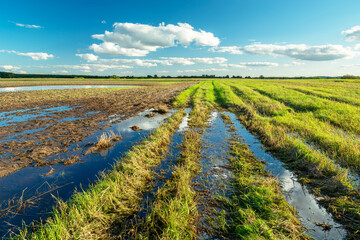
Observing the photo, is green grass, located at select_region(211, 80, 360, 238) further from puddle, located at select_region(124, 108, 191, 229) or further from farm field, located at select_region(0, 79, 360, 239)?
puddle, located at select_region(124, 108, 191, 229)

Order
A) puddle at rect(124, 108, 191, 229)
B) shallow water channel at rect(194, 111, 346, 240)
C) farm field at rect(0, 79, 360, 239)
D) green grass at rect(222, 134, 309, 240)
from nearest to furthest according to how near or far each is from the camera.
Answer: green grass at rect(222, 134, 309, 240) → farm field at rect(0, 79, 360, 239) → shallow water channel at rect(194, 111, 346, 240) → puddle at rect(124, 108, 191, 229)

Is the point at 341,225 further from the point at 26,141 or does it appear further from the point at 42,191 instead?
the point at 26,141

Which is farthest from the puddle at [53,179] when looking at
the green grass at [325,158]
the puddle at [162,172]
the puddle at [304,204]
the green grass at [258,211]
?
the green grass at [325,158]

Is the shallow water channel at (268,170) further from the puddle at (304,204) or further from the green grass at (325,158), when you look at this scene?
the green grass at (325,158)

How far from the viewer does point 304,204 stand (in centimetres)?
449

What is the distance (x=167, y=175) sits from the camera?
5.78 m

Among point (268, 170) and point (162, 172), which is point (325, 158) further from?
point (162, 172)

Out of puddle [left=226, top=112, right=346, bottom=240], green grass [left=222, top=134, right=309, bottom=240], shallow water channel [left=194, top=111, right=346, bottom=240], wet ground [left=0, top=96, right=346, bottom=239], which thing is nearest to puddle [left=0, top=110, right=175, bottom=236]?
wet ground [left=0, top=96, right=346, bottom=239]

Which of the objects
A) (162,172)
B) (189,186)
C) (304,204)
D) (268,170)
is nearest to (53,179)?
(162,172)

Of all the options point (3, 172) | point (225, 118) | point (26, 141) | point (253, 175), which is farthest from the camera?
point (225, 118)

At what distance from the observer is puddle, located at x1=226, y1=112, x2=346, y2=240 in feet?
12.0

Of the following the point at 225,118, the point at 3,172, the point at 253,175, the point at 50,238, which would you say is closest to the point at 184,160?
the point at 253,175

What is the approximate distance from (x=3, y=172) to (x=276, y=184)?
9873 mm

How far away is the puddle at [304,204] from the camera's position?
3.67 metres
